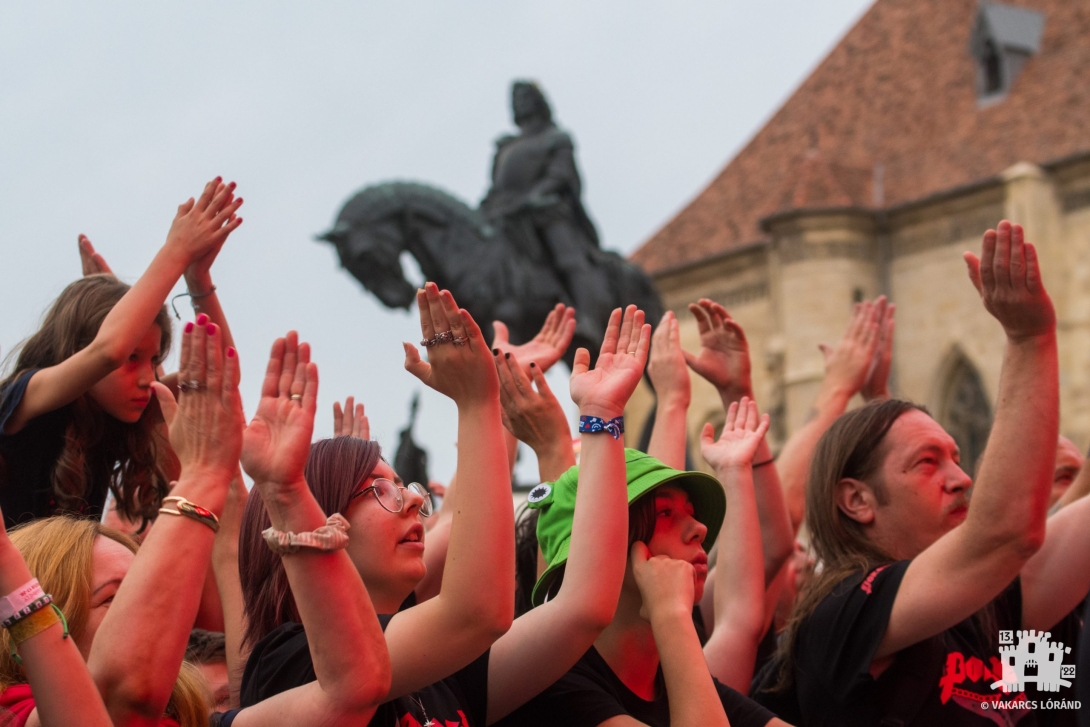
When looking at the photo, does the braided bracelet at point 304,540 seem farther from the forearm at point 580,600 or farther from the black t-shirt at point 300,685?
the forearm at point 580,600

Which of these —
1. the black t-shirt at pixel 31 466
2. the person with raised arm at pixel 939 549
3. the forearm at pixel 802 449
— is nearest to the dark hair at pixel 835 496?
the person with raised arm at pixel 939 549

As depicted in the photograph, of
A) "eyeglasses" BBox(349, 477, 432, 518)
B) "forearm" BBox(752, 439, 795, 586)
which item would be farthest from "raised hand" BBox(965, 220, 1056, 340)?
"eyeglasses" BBox(349, 477, 432, 518)

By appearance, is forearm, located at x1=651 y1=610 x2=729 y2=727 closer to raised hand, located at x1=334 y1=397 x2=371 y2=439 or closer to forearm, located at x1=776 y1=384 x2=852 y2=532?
raised hand, located at x1=334 y1=397 x2=371 y2=439

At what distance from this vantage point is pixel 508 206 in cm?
1487

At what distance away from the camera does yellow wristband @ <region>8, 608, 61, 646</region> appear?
2.49 meters

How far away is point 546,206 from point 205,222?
1102cm

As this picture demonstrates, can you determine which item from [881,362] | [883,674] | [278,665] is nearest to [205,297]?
[278,665]

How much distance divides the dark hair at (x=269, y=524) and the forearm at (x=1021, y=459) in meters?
1.29

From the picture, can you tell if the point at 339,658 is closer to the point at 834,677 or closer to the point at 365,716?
the point at 365,716

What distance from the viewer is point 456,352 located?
2883 millimetres

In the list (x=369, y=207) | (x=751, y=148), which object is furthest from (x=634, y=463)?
(x=751, y=148)

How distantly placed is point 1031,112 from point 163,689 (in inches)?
1178

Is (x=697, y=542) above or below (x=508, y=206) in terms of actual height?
below

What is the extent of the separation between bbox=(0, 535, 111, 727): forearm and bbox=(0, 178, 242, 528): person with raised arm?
101cm
